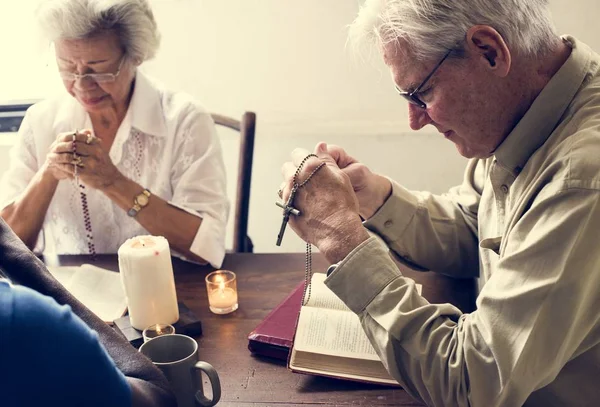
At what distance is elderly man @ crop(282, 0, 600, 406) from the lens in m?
0.87

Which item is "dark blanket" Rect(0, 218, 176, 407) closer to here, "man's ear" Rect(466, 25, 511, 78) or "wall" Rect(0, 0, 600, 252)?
"man's ear" Rect(466, 25, 511, 78)

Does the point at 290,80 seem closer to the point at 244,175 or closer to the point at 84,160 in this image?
the point at 244,175

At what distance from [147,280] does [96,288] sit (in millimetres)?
286

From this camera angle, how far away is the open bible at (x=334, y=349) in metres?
1.07

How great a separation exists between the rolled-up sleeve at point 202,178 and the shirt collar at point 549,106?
81 centimetres

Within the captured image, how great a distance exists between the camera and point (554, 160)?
922 mm

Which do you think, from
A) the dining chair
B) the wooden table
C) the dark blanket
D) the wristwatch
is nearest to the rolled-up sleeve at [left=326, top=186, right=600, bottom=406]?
the wooden table

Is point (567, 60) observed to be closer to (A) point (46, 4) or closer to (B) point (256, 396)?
(B) point (256, 396)

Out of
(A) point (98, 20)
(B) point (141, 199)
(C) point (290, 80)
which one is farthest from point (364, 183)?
(C) point (290, 80)

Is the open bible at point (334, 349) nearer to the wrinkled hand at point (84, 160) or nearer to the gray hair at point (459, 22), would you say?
the gray hair at point (459, 22)

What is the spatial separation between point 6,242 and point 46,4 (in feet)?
2.92

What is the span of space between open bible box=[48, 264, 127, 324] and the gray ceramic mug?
0.30 meters

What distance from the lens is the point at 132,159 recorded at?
1.73 metres

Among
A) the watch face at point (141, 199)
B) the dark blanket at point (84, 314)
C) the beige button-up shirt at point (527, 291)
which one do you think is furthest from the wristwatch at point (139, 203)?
the beige button-up shirt at point (527, 291)
